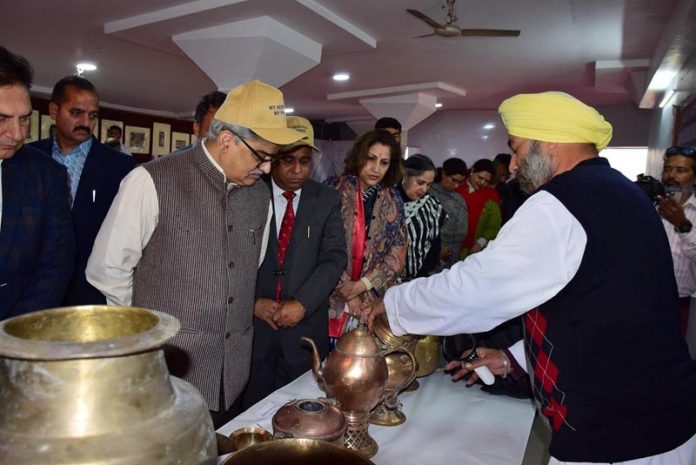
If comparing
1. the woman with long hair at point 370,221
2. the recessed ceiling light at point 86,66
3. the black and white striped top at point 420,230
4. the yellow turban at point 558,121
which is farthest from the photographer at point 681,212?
the recessed ceiling light at point 86,66

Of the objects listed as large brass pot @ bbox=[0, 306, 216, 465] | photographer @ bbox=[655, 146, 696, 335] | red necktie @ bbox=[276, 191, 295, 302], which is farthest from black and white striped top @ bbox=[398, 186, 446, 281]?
large brass pot @ bbox=[0, 306, 216, 465]

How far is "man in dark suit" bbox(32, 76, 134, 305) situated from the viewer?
243 cm

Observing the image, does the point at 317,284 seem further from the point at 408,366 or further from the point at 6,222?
the point at 6,222

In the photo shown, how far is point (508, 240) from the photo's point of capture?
4.79 feet

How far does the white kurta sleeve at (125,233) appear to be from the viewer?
160cm

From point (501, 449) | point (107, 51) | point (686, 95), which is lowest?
point (501, 449)

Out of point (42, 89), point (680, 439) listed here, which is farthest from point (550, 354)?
point (42, 89)

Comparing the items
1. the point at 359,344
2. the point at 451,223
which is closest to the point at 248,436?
the point at 359,344

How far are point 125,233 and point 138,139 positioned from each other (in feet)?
39.4

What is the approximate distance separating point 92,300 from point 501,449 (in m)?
1.77

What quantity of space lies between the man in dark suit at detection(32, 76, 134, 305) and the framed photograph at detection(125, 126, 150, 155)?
10.4 metres

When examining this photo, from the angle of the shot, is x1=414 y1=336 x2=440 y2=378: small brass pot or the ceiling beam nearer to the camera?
x1=414 y1=336 x2=440 y2=378: small brass pot

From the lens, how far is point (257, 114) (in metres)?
1.65

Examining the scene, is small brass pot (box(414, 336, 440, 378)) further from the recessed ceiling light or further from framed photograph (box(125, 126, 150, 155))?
framed photograph (box(125, 126, 150, 155))
